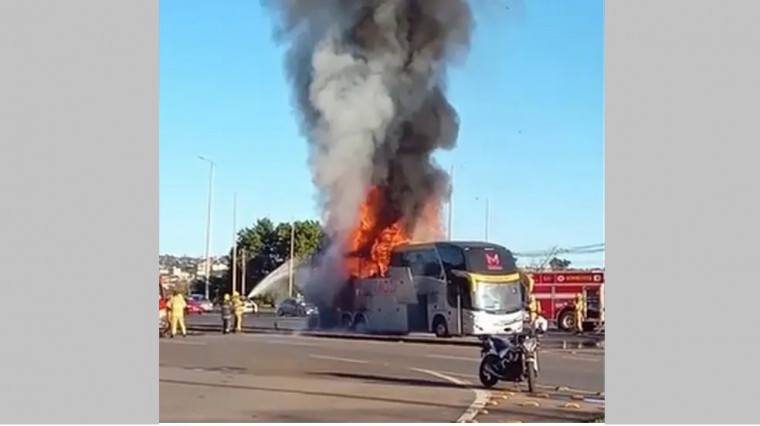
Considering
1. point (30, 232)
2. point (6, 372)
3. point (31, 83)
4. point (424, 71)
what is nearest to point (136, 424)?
point (6, 372)

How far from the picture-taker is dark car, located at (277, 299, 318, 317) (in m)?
9.18

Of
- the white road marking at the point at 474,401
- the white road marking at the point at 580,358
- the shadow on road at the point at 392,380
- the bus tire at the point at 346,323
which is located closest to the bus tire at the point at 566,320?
the white road marking at the point at 580,358

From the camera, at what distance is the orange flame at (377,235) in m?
9.12

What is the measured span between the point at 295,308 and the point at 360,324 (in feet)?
1.71

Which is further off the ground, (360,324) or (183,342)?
(360,324)

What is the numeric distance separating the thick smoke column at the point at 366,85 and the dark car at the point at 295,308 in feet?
1.66

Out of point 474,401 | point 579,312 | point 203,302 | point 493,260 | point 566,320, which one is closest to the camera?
point 474,401

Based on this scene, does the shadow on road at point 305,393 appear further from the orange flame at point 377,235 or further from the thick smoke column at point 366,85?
the thick smoke column at point 366,85

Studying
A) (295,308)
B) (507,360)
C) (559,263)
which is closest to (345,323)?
(295,308)

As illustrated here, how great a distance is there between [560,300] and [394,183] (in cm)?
165

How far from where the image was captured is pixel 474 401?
880 cm

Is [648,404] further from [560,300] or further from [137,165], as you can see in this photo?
[137,165]

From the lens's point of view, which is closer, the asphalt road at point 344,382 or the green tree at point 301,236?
the asphalt road at point 344,382

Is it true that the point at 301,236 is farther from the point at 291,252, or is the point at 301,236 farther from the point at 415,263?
the point at 415,263
